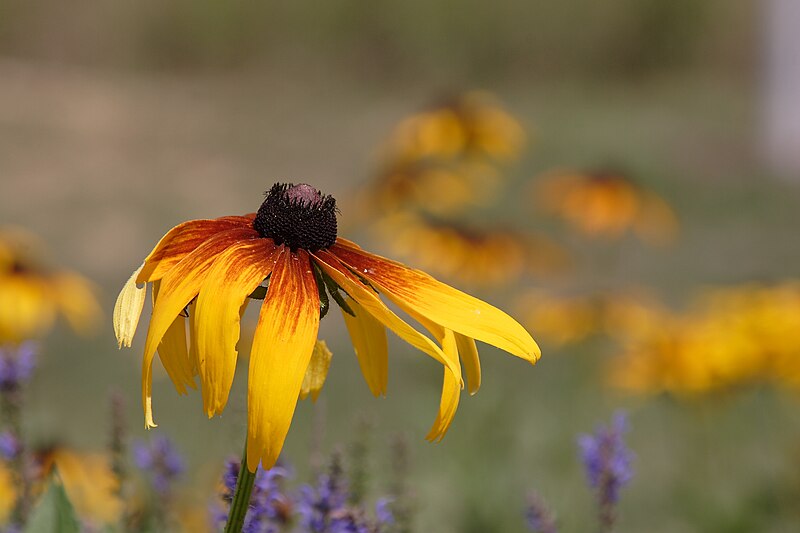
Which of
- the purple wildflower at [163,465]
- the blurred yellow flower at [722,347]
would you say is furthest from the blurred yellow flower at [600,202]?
the purple wildflower at [163,465]

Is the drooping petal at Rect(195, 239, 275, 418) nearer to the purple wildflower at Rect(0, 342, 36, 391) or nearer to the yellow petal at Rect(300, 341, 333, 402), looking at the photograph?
the yellow petal at Rect(300, 341, 333, 402)

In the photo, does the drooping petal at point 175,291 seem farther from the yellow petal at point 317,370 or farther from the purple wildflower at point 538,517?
the purple wildflower at point 538,517

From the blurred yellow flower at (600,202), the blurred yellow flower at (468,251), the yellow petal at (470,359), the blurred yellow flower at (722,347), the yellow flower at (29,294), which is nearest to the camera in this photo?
the yellow petal at (470,359)

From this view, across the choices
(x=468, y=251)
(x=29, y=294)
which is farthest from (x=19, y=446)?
(x=468, y=251)

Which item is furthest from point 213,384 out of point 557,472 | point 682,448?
point 682,448

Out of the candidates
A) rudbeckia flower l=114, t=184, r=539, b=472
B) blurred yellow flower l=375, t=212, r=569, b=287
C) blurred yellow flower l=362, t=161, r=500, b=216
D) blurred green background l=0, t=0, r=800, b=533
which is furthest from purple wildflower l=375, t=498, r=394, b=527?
blurred yellow flower l=362, t=161, r=500, b=216

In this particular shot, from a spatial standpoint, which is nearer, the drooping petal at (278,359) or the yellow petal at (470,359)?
the drooping petal at (278,359)
